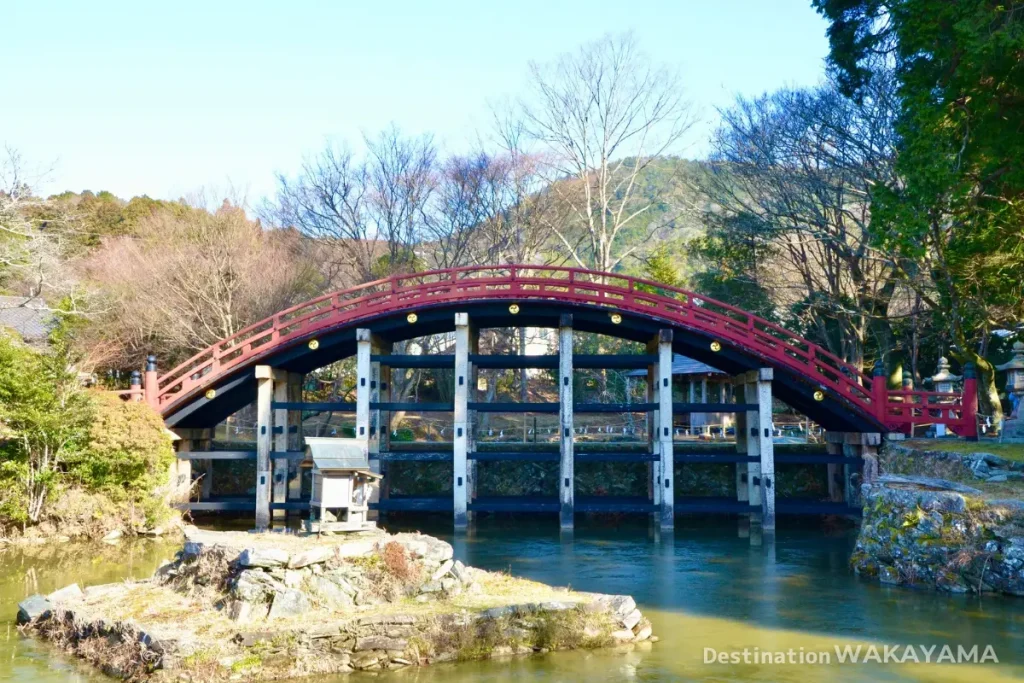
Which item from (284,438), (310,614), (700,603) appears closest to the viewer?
(310,614)

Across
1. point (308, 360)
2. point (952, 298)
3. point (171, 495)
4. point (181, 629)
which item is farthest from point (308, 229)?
point (181, 629)

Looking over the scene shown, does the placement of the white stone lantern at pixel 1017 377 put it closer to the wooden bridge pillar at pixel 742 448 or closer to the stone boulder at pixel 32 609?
the wooden bridge pillar at pixel 742 448

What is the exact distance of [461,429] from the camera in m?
23.7

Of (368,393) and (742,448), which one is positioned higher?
(368,393)

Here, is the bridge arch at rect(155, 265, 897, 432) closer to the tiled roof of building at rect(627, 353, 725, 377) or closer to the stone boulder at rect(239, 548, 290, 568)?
the tiled roof of building at rect(627, 353, 725, 377)

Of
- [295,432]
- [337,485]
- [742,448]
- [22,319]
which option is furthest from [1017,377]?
[22,319]

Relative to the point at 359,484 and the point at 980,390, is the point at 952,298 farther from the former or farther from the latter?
the point at 359,484

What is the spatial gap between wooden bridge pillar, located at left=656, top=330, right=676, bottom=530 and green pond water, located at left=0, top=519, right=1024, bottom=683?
0.77 metres

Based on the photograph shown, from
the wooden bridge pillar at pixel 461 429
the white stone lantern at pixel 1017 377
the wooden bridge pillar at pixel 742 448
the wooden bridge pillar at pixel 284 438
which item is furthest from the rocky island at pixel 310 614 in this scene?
the white stone lantern at pixel 1017 377

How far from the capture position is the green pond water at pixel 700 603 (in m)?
11.9

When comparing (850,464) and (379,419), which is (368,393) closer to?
(379,419)

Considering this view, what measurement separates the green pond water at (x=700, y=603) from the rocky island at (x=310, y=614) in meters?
0.37

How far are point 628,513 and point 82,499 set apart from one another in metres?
14.9

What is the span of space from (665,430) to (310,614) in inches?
522
